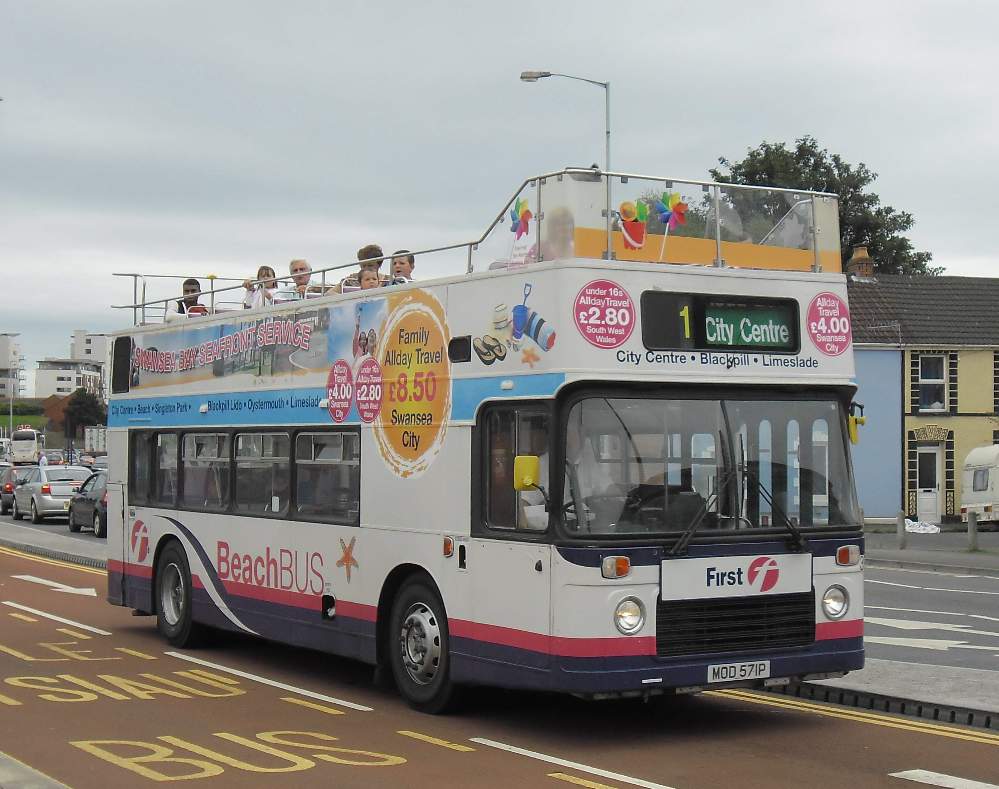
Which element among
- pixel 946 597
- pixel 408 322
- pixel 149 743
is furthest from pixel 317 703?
pixel 946 597

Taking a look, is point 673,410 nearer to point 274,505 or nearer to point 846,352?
point 846,352

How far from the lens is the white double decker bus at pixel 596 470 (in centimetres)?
938

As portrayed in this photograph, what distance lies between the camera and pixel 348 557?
1177 centimetres

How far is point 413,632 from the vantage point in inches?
428

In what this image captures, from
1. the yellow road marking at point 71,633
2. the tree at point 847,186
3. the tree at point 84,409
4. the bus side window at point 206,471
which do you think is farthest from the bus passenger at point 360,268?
the tree at point 84,409

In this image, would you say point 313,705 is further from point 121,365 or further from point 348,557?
point 121,365

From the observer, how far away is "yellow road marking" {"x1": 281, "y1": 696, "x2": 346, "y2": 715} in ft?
35.7

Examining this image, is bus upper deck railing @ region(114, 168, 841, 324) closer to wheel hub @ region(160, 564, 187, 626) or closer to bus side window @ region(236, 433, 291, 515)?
bus side window @ region(236, 433, 291, 515)

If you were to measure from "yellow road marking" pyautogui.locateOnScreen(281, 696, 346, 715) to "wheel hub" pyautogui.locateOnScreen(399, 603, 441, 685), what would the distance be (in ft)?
2.06

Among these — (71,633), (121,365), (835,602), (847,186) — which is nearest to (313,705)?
(835,602)

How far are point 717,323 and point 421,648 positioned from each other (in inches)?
126

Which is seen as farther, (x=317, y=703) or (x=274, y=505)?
(x=274, y=505)

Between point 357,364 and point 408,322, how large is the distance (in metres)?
0.83

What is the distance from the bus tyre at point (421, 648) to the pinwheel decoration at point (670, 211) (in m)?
3.10
